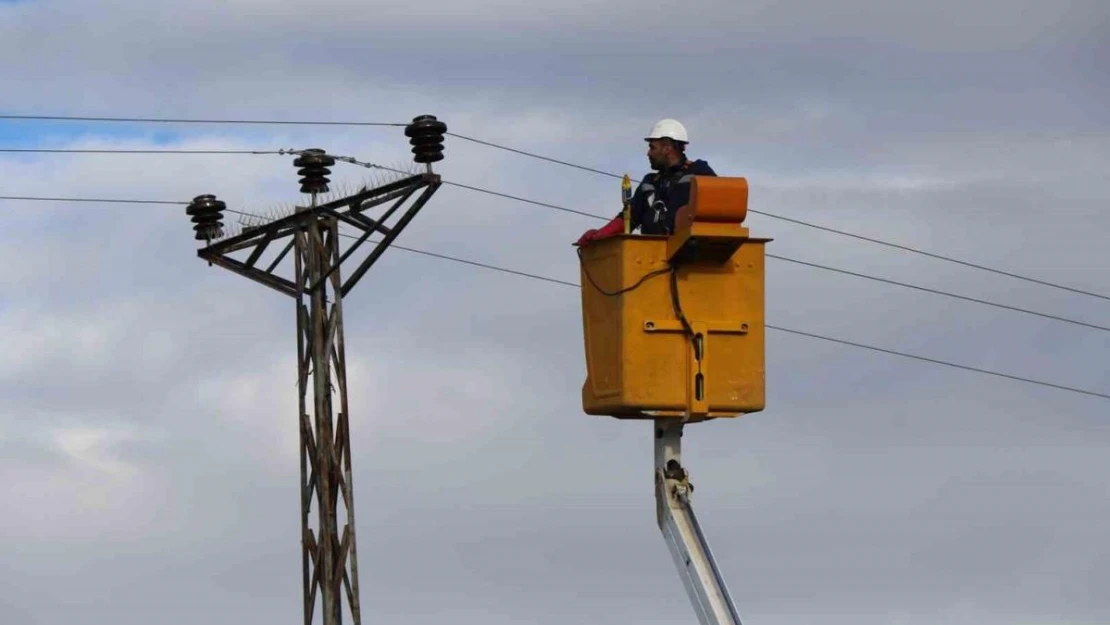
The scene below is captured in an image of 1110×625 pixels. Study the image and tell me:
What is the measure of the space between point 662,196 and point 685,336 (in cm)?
125

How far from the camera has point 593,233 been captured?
19812mm

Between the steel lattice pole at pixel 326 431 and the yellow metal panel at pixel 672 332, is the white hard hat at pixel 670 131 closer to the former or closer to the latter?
the yellow metal panel at pixel 672 332

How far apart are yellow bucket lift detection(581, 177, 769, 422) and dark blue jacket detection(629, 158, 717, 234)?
0.44 meters

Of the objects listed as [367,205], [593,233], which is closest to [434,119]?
[367,205]

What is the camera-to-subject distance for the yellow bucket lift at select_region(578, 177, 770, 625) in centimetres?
1919

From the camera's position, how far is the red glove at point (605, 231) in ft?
64.8

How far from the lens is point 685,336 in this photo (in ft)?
63.7

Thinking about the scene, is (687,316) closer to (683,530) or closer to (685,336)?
(685,336)

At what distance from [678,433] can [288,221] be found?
45.4ft

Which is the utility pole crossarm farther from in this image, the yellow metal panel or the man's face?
the man's face

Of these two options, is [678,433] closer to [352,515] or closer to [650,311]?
[650,311]

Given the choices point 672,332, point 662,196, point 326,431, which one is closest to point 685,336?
point 672,332

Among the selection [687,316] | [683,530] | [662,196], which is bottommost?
[683,530]

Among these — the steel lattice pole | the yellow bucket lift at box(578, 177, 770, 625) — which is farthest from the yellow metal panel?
the steel lattice pole
